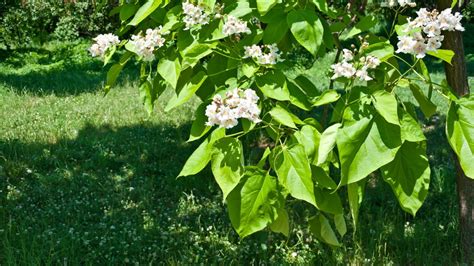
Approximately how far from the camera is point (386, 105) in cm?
166

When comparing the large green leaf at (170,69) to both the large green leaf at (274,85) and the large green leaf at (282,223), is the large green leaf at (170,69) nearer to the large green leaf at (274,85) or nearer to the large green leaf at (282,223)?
the large green leaf at (274,85)

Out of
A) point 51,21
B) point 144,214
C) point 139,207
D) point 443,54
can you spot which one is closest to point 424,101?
point 443,54

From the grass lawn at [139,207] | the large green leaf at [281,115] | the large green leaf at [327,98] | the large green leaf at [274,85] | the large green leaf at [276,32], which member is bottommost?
the grass lawn at [139,207]

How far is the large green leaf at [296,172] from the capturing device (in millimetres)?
1699

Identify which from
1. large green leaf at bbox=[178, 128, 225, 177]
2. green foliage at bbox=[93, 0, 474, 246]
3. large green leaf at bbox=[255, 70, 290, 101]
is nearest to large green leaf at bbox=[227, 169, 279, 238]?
green foliage at bbox=[93, 0, 474, 246]

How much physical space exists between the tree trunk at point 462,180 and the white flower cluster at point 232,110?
1.54m

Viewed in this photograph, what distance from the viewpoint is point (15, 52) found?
12.3m

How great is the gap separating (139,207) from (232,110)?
2715mm

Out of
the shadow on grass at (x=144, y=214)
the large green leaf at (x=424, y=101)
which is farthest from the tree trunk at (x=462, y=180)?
the large green leaf at (x=424, y=101)

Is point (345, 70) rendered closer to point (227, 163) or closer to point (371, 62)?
point (371, 62)

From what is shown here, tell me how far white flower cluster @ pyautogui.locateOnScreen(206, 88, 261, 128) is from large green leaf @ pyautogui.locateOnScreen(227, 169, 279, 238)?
21 centimetres

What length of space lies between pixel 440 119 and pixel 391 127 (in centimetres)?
564

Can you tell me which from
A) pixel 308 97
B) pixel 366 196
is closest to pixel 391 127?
pixel 308 97

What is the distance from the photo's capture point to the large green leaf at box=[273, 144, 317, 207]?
5.57 feet
